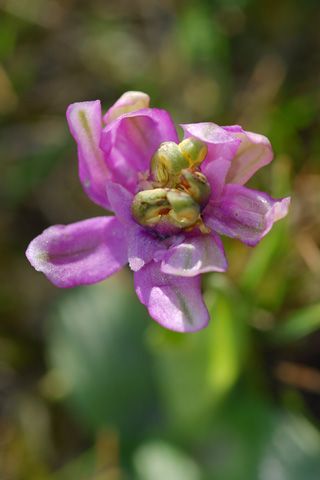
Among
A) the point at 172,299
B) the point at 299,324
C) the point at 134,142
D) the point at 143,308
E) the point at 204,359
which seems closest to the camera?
the point at 172,299

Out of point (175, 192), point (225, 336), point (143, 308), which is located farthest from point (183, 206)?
point (143, 308)

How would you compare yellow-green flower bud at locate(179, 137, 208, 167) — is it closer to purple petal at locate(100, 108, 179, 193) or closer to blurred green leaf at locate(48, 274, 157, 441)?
purple petal at locate(100, 108, 179, 193)

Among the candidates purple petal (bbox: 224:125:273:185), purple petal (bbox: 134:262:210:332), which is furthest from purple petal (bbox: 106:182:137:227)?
purple petal (bbox: 224:125:273:185)

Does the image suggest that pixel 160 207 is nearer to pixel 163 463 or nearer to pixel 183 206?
pixel 183 206

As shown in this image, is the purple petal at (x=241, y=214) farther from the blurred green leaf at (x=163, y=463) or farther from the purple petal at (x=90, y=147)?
the blurred green leaf at (x=163, y=463)

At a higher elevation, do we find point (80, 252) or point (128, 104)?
point (128, 104)

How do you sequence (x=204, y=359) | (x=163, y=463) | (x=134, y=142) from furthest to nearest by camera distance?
(x=163, y=463)
(x=204, y=359)
(x=134, y=142)

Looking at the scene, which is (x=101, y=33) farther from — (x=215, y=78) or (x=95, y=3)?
(x=215, y=78)

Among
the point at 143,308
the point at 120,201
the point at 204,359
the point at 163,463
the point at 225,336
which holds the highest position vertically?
the point at 120,201
